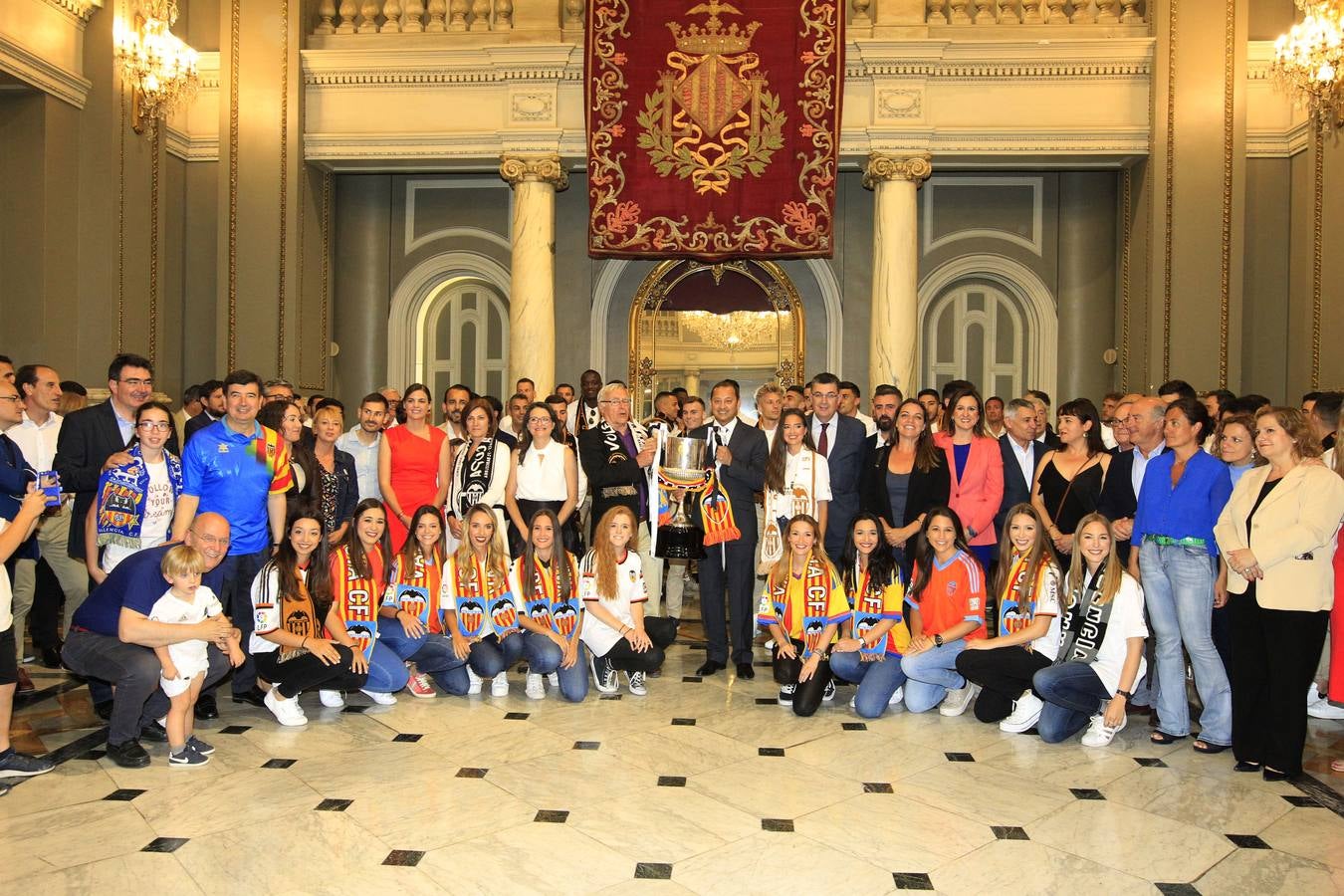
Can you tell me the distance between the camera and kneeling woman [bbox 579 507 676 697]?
568 centimetres

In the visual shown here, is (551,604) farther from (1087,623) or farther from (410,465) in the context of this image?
(1087,623)

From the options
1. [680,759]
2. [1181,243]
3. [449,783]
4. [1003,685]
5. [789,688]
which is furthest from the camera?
[1181,243]

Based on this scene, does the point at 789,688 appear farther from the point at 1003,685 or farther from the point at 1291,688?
the point at 1291,688

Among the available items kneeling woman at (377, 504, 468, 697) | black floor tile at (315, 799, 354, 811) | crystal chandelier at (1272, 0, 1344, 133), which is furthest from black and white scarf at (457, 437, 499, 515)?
crystal chandelier at (1272, 0, 1344, 133)

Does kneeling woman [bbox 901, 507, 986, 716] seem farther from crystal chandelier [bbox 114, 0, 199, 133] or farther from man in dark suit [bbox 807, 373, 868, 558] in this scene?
crystal chandelier [bbox 114, 0, 199, 133]

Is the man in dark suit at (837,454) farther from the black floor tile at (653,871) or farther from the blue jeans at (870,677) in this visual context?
the black floor tile at (653,871)

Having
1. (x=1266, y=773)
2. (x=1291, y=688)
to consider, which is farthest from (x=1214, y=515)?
(x=1266, y=773)

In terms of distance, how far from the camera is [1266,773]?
446cm

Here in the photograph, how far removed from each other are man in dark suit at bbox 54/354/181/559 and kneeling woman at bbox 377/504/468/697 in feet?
4.24

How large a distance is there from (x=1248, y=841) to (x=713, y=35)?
27.7 feet

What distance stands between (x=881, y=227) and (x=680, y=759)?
6928mm

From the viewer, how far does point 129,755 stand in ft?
14.6

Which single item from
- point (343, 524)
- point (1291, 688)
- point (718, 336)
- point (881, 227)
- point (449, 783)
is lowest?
point (449, 783)

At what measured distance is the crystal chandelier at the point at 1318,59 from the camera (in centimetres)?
752
